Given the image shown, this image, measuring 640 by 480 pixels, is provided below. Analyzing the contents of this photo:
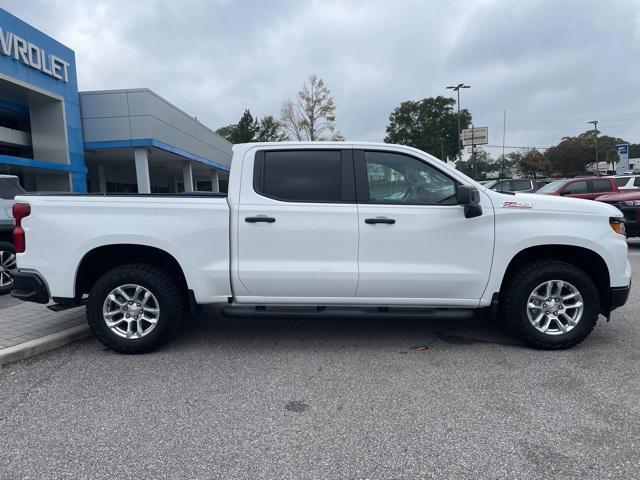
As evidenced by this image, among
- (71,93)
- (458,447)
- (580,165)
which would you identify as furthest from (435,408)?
(580,165)

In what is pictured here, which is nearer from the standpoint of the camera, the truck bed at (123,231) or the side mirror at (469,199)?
the side mirror at (469,199)

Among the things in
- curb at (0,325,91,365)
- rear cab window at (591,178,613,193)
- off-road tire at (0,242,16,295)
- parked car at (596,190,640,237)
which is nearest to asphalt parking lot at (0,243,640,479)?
curb at (0,325,91,365)

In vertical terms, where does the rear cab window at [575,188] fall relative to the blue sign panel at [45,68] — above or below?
below

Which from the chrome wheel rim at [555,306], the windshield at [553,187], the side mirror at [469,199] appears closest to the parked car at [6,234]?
the side mirror at [469,199]

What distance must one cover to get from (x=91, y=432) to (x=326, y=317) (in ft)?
6.82

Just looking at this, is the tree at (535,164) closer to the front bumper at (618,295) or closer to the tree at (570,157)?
the tree at (570,157)

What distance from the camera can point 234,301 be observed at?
4281mm

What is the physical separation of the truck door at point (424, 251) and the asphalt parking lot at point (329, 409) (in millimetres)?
377

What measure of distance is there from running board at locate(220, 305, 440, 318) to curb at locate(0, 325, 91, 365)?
169 centimetres

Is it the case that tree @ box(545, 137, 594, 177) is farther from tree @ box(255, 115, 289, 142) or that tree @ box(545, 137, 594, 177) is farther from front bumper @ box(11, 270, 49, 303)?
front bumper @ box(11, 270, 49, 303)

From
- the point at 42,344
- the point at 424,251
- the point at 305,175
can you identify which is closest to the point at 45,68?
the point at 42,344

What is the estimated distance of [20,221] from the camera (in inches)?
165

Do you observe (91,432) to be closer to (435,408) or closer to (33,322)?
(435,408)

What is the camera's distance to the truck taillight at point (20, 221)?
4.13 meters
